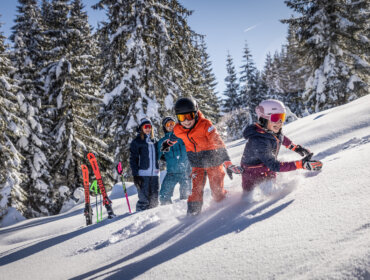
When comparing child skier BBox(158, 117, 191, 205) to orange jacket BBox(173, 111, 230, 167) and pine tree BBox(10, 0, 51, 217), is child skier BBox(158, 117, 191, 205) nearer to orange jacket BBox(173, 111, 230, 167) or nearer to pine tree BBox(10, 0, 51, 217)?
orange jacket BBox(173, 111, 230, 167)

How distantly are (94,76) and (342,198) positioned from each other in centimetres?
1720

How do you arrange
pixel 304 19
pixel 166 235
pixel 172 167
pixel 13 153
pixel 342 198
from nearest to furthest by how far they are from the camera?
1. pixel 342 198
2. pixel 166 235
3. pixel 172 167
4. pixel 13 153
5. pixel 304 19

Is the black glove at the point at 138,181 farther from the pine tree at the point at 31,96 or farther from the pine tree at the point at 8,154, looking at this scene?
the pine tree at the point at 31,96

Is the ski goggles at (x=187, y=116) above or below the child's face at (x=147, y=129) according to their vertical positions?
below

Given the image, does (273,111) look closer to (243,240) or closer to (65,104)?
(243,240)

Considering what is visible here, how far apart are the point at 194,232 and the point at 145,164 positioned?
323cm

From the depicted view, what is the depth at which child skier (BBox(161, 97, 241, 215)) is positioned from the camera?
138 inches

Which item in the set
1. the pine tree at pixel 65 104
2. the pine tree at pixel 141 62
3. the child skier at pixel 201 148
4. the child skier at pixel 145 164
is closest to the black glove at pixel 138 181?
the child skier at pixel 145 164

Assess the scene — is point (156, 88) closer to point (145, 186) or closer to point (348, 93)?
point (145, 186)

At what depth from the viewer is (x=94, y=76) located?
1689 cm

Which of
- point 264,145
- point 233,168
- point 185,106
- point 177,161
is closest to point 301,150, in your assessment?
point 264,145

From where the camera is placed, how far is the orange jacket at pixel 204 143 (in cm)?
361

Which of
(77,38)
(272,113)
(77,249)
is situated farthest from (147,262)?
(77,38)

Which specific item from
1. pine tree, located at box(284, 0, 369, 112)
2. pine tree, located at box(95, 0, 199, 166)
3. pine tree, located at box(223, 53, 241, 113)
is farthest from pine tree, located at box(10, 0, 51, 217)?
pine tree, located at box(223, 53, 241, 113)
